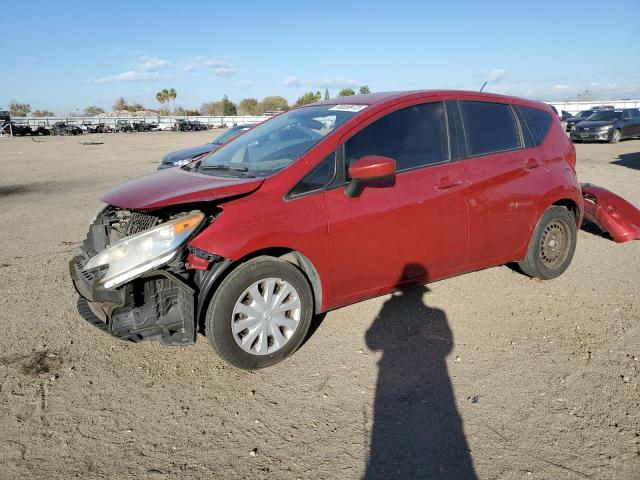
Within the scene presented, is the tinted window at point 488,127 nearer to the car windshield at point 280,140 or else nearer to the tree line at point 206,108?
the car windshield at point 280,140

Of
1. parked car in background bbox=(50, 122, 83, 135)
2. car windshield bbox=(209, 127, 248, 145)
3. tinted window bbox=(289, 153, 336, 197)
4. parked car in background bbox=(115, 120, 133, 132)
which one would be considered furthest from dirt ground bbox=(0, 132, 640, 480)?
parked car in background bbox=(115, 120, 133, 132)

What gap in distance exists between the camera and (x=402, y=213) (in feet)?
12.3

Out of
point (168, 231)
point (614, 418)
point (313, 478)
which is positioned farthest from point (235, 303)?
point (614, 418)

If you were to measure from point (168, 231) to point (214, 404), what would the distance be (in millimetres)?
1136

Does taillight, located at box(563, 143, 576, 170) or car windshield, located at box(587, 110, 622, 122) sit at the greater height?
car windshield, located at box(587, 110, 622, 122)

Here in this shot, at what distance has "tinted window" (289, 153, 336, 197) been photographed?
3424 mm

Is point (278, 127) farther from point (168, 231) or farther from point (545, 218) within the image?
point (545, 218)

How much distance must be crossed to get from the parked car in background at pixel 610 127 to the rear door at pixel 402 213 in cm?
2198

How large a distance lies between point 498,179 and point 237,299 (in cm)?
252

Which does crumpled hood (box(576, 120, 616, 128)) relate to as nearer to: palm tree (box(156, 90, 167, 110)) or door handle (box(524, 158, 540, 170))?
door handle (box(524, 158, 540, 170))

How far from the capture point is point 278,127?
14.6 ft

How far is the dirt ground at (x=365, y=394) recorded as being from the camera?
255 centimetres

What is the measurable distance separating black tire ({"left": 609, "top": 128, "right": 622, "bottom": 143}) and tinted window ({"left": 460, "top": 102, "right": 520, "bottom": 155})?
70.4ft

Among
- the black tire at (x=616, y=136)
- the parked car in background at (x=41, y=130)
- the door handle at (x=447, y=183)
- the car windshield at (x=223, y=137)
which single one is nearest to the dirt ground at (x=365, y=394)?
the door handle at (x=447, y=183)
